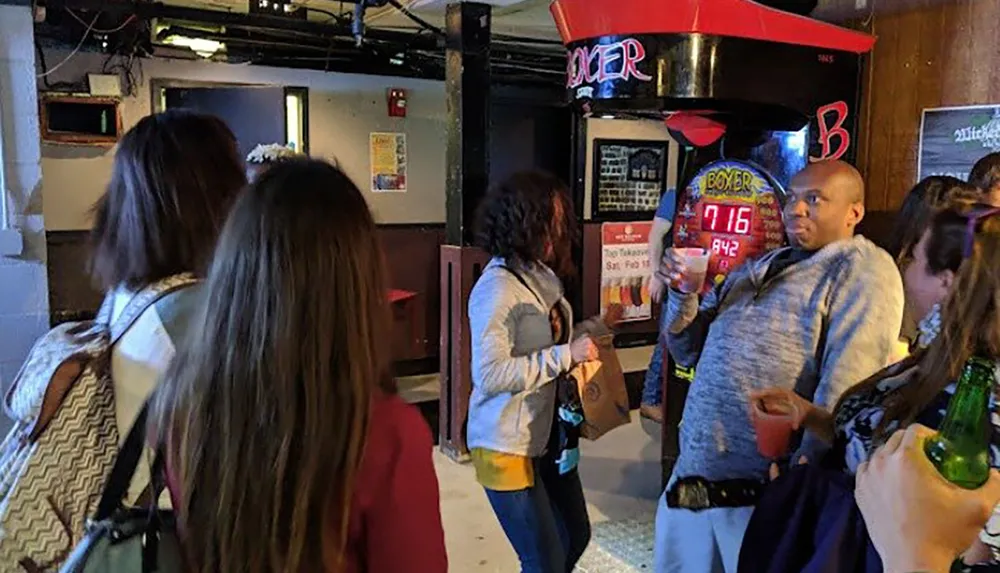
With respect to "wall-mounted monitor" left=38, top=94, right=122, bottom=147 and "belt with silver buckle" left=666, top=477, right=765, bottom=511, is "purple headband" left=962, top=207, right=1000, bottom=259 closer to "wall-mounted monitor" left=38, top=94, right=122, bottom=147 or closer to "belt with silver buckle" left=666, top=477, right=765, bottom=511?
"belt with silver buckle" left=666, top=477, right=765, bottom=511

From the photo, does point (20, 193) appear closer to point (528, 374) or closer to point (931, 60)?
point (528, 374)

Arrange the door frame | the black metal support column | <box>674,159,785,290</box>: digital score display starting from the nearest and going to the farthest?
<box>674,159,785,290</box>: digital score display < the black metal support column < the door frame

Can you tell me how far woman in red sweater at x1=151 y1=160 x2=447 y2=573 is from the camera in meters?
0.98

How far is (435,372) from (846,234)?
474cm

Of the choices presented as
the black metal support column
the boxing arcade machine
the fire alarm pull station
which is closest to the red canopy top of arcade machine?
the boxing arcade machine

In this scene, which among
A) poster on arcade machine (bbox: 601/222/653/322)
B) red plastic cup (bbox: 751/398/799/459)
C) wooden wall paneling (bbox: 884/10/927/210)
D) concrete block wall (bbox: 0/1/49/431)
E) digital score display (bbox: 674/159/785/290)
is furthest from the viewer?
poster on arcade machine (bbox: 601/222/653/322)

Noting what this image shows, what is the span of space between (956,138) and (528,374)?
4.74ft

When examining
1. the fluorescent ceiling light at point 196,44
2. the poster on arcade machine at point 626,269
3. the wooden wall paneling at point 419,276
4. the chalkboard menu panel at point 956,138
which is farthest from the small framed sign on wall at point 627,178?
the chalkboard menu panel at point 956,138

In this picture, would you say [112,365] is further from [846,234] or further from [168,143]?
[846,234]

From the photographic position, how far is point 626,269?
711cm

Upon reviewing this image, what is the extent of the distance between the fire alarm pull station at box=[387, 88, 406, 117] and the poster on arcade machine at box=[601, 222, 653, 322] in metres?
1.95

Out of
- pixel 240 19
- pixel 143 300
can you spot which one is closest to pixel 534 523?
pixel 143 300

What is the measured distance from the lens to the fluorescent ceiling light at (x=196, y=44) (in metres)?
4.92

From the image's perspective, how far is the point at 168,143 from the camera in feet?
4.63
